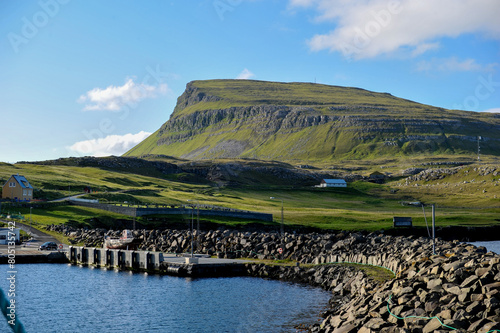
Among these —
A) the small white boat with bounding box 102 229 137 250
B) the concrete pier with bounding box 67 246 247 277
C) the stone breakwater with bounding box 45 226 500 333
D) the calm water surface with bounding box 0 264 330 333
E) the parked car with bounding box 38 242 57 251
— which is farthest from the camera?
the small white boat with bounding box 102 229 137 250

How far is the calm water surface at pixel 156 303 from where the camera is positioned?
48.4 meters

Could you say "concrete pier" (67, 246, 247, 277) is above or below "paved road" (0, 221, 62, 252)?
below

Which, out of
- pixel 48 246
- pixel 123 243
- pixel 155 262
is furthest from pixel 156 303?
pixel 48 246

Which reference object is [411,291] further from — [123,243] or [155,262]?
→ [123,243]

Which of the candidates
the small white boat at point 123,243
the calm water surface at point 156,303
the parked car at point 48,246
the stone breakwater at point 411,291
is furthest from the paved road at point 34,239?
the stone breakwater at point 411,291

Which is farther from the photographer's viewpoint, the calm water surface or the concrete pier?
the concrete pier

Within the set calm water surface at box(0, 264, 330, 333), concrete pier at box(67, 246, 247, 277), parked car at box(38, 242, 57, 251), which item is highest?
parked car at box(38, 242, 57, 251)

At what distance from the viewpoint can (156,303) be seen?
2269 inches

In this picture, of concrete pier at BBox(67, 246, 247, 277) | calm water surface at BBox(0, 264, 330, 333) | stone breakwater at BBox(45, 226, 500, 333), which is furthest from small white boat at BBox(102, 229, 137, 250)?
stone breakwater at BBox(45, 226, 500, 333)

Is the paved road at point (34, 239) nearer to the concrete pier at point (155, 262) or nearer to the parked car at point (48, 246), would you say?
the parked car at point (48, 246)

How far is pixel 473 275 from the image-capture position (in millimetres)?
34094

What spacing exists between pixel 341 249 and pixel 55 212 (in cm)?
6985

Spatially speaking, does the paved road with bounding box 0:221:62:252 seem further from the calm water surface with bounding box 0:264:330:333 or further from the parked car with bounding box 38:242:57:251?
the calm water surface with bounding box 0:264:330:333

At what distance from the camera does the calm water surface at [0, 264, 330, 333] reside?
4838 cm
